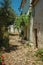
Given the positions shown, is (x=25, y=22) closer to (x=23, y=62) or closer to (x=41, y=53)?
(x=41, y=53)

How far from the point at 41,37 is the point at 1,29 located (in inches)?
222

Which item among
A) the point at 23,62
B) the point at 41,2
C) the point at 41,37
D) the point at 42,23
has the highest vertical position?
the point at 41,2

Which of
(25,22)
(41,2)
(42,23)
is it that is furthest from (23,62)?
(25,22)

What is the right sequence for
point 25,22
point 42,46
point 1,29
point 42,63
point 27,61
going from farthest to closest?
point 25,22, point 1,29, point 42,46, point 27,61, point 42,63

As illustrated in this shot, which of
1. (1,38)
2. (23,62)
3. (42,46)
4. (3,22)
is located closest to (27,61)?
(23,62)

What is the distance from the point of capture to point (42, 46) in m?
14.3

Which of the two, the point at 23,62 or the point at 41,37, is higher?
the point at 41,37

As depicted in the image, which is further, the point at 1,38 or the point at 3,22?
the point at 1,38

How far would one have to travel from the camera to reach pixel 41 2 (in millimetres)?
15047

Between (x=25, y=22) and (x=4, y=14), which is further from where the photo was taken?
(x=25, y=22)

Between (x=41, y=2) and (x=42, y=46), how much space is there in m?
3.69

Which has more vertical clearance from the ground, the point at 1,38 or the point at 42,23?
the point at 42,23

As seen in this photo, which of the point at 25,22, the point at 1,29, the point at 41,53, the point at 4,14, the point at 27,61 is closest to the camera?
the point at 27,61

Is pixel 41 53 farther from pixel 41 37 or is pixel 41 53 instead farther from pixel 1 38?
pixel 1 38
